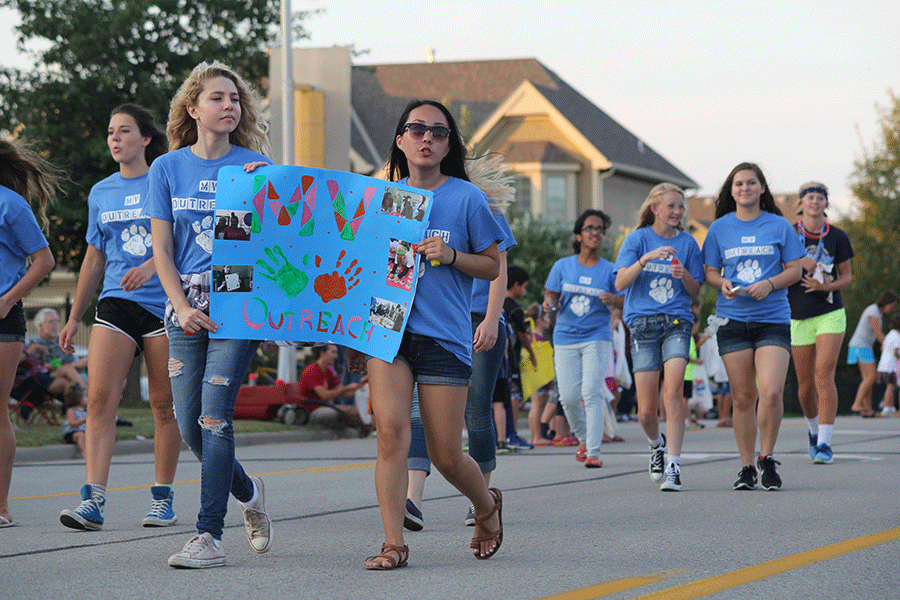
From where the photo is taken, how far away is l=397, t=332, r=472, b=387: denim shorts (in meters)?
5.05

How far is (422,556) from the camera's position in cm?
550

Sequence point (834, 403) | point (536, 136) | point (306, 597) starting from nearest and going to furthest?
point (306, 597), point (834, 403), point (536, 136)

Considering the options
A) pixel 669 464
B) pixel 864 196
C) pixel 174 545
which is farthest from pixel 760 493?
pixel 864 196

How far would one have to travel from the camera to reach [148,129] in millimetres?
6777

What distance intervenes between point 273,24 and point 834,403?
19.4 metres

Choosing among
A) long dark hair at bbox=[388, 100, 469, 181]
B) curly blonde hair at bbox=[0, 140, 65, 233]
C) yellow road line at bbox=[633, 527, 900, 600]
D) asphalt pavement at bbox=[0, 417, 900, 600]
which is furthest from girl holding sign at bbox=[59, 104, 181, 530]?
yellow road line at bbox=[633, 527, 900, 600]

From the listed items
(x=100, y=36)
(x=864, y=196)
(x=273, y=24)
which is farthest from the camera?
(x=864, y=196)

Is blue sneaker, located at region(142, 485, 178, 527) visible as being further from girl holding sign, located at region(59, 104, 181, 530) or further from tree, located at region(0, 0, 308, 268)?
tree, located at region(0, 0, 308, 268)

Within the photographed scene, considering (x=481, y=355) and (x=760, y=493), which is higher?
(x=481, y=355)

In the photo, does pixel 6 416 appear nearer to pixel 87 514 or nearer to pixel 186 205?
pixel 87 514

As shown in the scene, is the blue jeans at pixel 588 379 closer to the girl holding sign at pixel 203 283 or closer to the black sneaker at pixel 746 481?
the black sneaker at pixel 746 481

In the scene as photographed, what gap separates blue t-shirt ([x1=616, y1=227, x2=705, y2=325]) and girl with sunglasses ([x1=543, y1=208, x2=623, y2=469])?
135 cm

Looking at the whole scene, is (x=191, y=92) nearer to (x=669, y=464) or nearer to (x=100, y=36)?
(x=669, y=464)

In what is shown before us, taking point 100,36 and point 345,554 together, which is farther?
point 100,36
